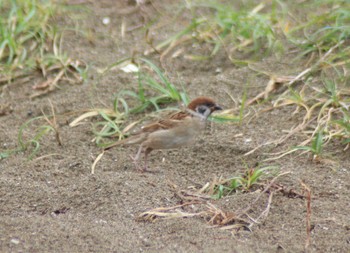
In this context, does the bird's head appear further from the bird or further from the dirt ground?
the dirt ground

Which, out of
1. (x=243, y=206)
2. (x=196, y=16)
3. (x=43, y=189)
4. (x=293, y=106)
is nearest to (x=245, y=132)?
(x=293, y=106)

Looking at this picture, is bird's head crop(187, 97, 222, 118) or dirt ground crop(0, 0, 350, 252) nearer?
dirt ground crop(0, 0, 350, 252)

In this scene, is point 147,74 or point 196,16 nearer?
point 147,74

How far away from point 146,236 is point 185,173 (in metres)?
1.17

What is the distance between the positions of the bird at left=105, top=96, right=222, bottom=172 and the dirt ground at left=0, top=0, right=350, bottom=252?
166 mm

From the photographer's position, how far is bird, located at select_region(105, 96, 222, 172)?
19.2 feet

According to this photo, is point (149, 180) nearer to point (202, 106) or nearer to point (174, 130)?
point (174, 130)

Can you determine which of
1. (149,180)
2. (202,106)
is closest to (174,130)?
(202,106)

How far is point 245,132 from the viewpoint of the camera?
6.32 m

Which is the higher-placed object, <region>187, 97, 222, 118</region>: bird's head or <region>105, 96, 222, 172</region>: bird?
<region>187, 97, 222, 118</region>: bird's head

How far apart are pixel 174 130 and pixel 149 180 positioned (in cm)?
49

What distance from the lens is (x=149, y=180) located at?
5.55 metres

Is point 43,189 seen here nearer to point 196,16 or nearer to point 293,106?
point 293,106

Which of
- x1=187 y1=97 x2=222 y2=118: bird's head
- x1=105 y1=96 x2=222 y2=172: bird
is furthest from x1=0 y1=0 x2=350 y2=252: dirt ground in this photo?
x1=187 y1=97 x2=222 y2=118: bird's head
